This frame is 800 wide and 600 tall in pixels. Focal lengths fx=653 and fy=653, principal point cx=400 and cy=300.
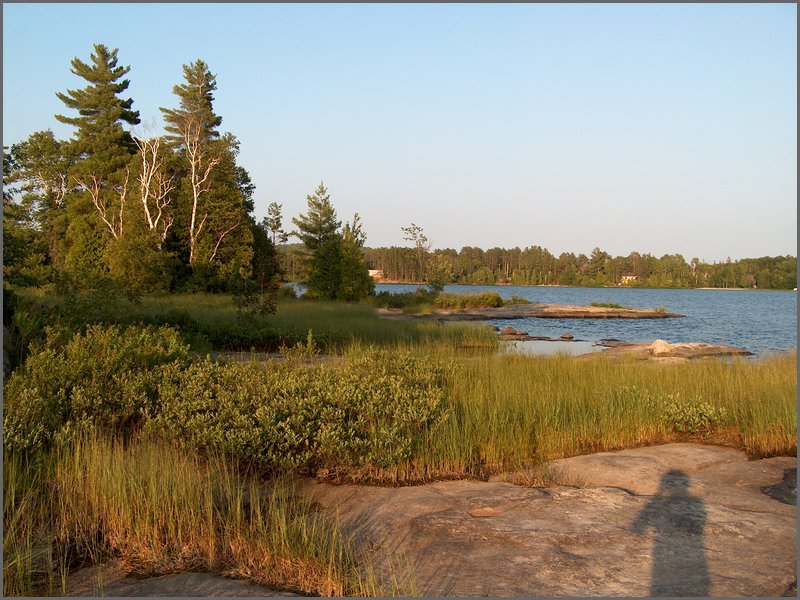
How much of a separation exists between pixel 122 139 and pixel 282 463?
44.8 meters

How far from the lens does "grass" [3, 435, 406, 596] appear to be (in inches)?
165

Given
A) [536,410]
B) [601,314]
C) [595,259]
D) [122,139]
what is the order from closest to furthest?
[536,410], [122,139], [601,314], [595,259]

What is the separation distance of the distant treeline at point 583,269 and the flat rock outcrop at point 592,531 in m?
117

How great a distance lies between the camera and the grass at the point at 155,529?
4.20 meters

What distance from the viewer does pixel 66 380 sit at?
7.17 m

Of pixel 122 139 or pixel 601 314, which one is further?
pixel 601 314

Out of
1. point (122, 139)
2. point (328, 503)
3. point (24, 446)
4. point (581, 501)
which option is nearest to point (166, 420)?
point (24, 446)

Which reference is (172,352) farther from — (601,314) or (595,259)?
(595,259)

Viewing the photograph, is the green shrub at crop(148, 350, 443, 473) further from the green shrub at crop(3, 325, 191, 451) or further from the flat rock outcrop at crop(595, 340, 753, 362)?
the flat rock outcrop at crop(595, 340, 753, 362)

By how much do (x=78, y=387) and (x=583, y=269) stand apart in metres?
154

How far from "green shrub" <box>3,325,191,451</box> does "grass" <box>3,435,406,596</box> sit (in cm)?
43

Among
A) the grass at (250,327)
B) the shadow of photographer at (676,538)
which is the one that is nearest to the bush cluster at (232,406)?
the grass at (250,327)

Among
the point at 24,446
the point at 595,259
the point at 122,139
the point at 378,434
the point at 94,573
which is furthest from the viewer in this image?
the point at 595,259

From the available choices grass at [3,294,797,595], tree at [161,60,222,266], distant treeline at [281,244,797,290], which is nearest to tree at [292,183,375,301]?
tree at [161,60,222,266]
